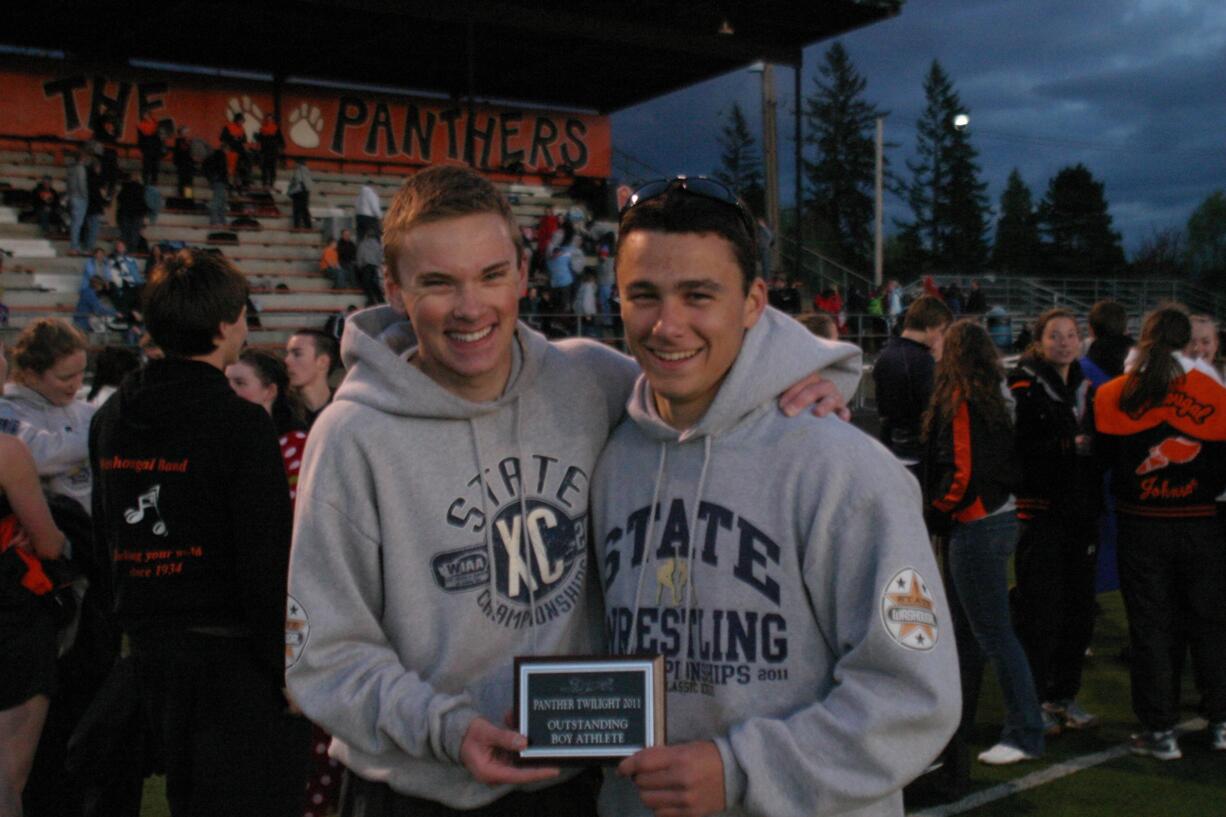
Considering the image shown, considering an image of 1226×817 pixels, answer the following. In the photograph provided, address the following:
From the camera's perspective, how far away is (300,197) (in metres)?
21.7

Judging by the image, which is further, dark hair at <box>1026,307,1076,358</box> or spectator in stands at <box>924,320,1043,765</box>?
dark hair at <box>1026,307,1076,358</box>

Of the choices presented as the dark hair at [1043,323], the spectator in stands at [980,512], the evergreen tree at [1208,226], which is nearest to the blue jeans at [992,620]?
the spectator in stands at [980,512]

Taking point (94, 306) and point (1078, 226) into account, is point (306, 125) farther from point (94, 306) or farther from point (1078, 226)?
point (1078, 226)

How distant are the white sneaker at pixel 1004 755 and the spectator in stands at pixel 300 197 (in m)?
19.3

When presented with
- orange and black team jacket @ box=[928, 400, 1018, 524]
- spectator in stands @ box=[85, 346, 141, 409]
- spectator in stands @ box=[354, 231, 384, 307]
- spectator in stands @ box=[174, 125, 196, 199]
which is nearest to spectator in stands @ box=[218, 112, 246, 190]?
spectator in stands @ box=[174, 125, 196, 199]

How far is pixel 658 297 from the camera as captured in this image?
202 cm

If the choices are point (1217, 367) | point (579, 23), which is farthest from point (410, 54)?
point (1217, 367)

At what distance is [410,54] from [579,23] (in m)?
5.13

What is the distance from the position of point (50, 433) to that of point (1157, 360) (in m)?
5.13

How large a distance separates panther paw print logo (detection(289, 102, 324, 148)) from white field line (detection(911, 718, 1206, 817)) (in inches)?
952

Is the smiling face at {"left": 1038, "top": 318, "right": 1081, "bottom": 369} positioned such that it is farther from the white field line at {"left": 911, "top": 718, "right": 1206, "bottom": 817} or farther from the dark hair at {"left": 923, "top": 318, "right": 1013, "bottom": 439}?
the white field line at {"left": 911, "top": 718, "right": 1206, "bottom": 817}

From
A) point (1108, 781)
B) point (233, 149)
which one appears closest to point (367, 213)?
point (233, 149)

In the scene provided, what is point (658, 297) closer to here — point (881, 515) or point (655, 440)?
point (655, 440)

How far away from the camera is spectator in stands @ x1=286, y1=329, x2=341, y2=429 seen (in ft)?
16.3
